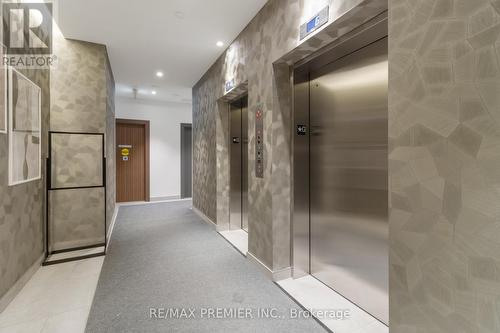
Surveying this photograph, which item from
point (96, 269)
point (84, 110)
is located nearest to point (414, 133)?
point (96, 269)

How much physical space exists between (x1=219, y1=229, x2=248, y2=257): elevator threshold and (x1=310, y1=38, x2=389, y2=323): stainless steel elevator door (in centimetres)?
114

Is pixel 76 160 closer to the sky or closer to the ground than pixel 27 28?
closer to the ground

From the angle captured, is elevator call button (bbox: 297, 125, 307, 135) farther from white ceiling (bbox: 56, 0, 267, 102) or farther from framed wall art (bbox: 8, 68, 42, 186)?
framed wall art (bbox: 8, 68, 42, 186)

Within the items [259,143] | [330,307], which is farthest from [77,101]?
[330,307]

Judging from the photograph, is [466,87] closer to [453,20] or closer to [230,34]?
[453,20]

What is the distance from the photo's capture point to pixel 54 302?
221 centimetres

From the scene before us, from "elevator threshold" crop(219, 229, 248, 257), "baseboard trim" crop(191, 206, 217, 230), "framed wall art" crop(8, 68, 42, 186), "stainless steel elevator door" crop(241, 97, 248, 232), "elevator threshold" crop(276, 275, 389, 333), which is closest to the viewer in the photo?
"elevator threshold" crop(276, 275, 389, 333)

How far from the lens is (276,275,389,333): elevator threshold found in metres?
1.86

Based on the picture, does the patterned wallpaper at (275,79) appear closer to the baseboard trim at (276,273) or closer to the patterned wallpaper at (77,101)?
the baseboard trim at (276,273)

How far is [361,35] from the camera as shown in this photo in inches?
76.6

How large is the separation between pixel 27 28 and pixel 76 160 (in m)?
1.65

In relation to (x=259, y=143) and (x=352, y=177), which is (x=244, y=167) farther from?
(x=352, y=177)

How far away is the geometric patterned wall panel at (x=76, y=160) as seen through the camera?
3344mm

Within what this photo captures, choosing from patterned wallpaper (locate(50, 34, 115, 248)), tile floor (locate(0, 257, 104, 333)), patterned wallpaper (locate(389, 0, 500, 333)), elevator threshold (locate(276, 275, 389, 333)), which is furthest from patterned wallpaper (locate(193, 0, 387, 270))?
patterned wallpaper (locate(50, 34, 115, 248))
